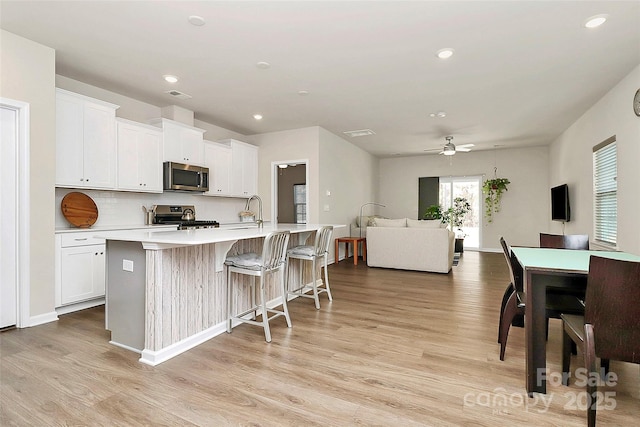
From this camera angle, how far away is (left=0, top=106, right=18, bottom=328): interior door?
2.94 meters

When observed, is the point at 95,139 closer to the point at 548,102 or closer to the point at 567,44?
the point at 567,44

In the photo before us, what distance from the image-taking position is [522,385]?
2027mm

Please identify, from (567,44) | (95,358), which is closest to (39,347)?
(95,358)

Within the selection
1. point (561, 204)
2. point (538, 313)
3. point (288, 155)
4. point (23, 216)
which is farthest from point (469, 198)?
point (23, 216)

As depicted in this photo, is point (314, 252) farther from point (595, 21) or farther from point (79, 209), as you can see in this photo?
point (595, 21)

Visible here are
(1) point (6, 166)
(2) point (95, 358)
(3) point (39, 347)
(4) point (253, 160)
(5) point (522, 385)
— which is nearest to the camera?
(5) point (522, 385)

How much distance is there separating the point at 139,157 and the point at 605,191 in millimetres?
6401

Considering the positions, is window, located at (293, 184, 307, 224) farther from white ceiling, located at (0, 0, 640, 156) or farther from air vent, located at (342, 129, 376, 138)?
white ceiling, located at (0, 0, 640, 156)

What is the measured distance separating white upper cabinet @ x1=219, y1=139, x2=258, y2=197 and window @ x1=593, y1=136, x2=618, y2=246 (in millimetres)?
5621

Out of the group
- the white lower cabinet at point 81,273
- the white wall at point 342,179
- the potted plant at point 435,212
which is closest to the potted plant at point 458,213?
the potted plant at point 435,212

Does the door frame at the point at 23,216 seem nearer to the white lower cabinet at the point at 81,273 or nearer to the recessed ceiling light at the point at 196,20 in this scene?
the white lower cabinet at the point at 81,273

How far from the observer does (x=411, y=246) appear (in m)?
5.73

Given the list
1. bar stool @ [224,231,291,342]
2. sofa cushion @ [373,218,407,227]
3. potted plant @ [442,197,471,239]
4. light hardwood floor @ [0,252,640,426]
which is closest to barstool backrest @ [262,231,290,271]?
bar stool @ [224,231,291,342]

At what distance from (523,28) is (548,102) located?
250 centimetres
